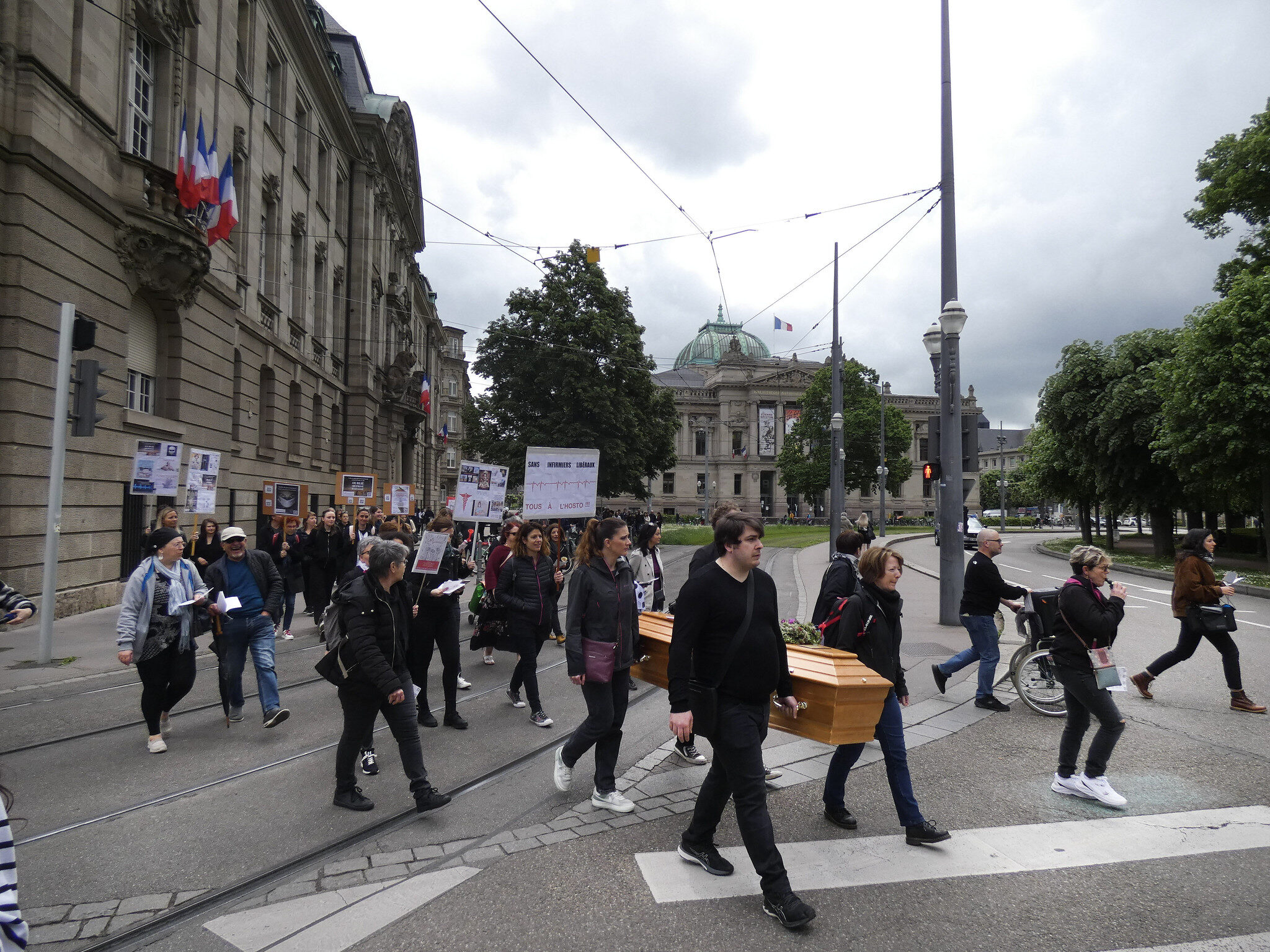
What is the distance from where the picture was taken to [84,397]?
10.2m

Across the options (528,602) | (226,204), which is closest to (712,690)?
(528,602)

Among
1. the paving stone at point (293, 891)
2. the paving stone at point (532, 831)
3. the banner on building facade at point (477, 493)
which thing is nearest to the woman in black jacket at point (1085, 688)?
the paving stone at point (532, 831)

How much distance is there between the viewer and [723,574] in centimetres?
371

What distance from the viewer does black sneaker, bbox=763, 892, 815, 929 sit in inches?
130

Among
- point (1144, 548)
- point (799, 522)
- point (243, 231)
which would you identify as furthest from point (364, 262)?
point (799, 522)

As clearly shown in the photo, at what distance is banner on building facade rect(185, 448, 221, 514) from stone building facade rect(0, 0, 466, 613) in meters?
2.31

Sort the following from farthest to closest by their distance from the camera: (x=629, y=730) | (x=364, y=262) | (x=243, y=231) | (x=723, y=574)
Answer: (x=364, y=262)
(x=243, y=231)
(x=629, y=730)
(x=723, y=574)

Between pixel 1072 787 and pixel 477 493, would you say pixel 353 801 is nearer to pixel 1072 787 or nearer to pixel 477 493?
pixel 1072 787

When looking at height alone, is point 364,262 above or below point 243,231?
above

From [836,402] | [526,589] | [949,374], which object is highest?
[836,402]

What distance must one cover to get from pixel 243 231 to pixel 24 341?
33.2 ft

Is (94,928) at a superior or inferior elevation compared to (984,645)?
inferior

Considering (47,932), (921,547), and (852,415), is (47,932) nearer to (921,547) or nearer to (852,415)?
(921,547)

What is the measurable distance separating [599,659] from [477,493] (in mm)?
8107
